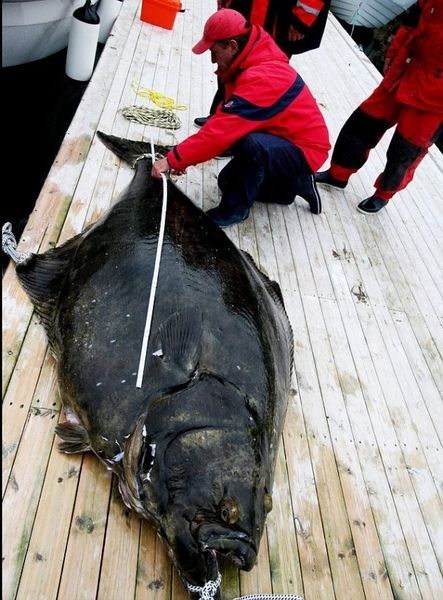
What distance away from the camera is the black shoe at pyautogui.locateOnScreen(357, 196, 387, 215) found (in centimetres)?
514

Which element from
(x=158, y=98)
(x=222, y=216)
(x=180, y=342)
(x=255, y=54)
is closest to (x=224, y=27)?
(x=255, y=54)

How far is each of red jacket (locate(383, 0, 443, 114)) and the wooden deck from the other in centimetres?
112

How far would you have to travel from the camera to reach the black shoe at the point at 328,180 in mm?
5332

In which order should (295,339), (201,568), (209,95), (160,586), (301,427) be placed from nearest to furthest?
(201,568) → (160,586) → (301,427) → (295,339) → (209,95)

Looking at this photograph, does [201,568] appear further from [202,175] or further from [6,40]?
[6,40]

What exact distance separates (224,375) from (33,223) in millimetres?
1993

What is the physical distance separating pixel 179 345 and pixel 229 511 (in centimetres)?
69

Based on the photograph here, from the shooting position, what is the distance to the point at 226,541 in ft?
6.12

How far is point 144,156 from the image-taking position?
371cm

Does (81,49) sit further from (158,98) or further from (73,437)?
(73,437)

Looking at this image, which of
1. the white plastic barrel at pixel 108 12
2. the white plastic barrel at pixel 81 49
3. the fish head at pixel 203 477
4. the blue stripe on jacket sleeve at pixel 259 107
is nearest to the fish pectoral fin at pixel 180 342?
the fish head at pixel 203 477

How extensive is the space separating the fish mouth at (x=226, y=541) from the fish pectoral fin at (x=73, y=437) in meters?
0.72

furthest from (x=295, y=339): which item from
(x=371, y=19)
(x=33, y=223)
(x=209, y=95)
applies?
(x=371, y=19)

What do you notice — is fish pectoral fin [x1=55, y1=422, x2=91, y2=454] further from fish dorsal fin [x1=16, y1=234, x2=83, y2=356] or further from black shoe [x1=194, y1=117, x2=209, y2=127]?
black shoe [x1=194, y1=117, x2=209, y2=127]
